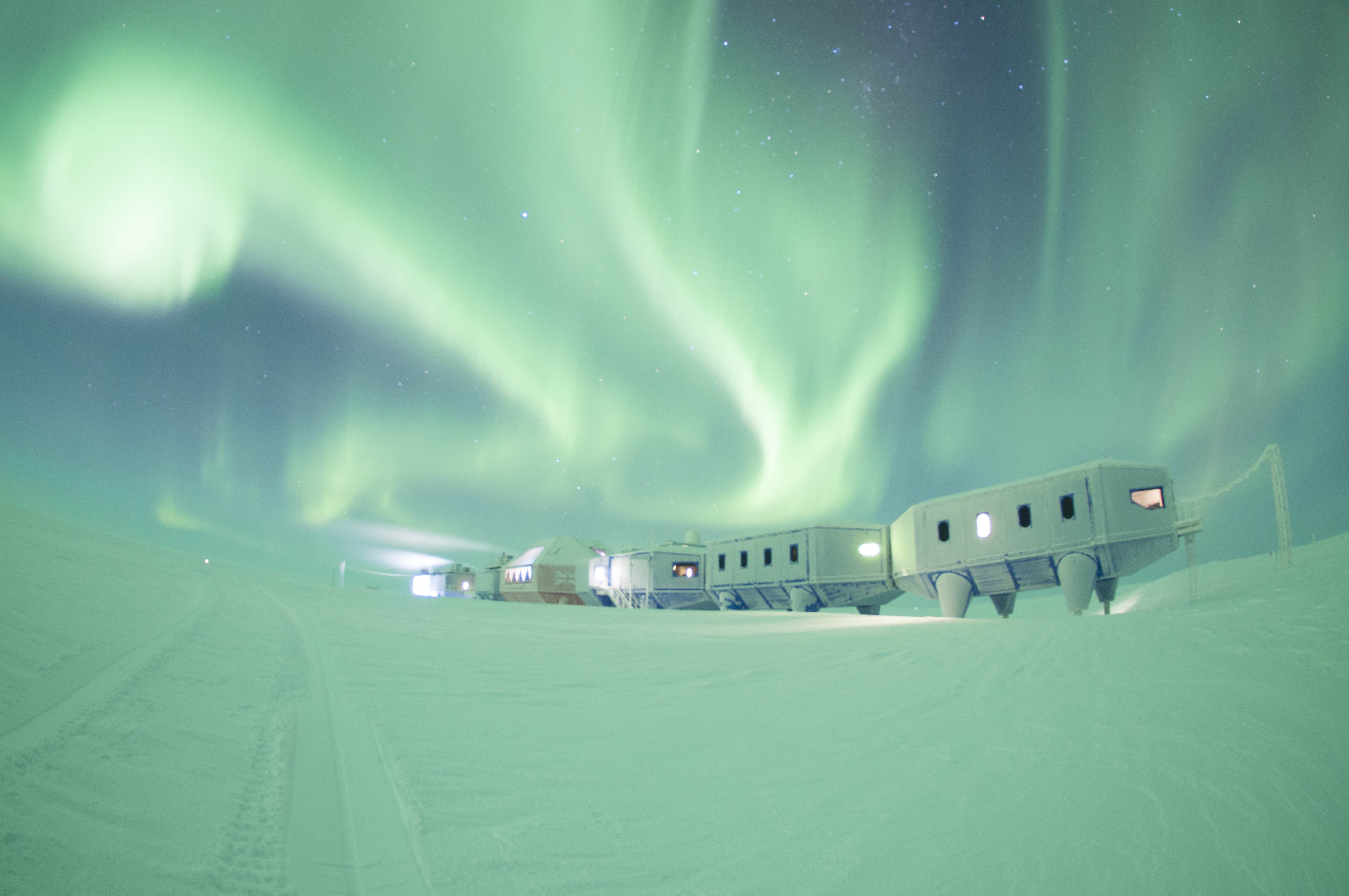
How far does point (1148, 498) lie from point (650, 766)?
25480 millimetres

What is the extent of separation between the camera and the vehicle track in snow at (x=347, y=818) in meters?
2.97

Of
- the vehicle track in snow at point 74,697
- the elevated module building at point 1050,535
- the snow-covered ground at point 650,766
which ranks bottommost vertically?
the snow-covered ground at point 650,766

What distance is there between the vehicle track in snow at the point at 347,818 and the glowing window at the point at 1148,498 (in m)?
26.8

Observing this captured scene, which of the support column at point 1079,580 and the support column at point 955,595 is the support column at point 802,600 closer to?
the support column at point 955,595

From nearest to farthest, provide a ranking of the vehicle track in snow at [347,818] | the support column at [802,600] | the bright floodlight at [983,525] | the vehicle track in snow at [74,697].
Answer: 1. the vehicle track in snow at [347,818]
2. the vehicle track in snow at [74,697]
3. the bright floodlight at [983,525]
4. the support column at [802,600]

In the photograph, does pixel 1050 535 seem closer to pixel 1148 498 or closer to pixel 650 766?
pixel 1148 498

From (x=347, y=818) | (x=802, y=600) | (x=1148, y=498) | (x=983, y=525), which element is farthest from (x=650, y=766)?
(x=802, y=600)

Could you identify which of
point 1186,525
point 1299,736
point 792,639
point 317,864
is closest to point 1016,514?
point 1186,525

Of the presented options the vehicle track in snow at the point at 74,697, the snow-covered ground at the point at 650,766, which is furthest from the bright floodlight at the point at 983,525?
the vehicle track in snow at the point at 74,697

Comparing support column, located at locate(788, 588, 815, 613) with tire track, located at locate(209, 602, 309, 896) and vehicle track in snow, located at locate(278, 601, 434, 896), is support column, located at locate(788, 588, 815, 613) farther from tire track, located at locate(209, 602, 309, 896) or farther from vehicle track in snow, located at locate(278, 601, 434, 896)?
tire track, located at locate(209, 602, 309, 896)

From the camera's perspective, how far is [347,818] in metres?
3.62

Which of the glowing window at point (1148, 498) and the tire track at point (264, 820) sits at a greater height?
the glowing window at point (1148, 498)

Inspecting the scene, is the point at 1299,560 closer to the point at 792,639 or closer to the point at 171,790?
the point at 792,639

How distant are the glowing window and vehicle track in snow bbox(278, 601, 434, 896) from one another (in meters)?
26.8
